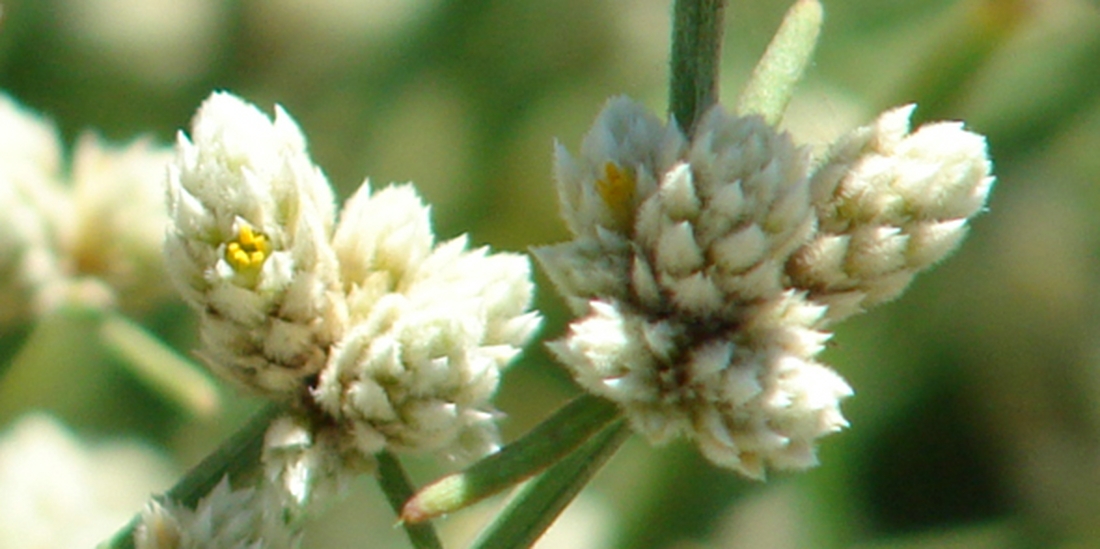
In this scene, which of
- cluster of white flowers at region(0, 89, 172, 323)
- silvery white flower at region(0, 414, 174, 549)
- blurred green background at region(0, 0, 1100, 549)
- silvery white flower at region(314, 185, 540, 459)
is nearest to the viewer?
silvery white flower at region(314, 185, 540, 459)

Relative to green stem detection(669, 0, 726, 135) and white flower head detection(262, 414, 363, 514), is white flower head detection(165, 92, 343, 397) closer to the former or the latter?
white flower head detection(262, 414, 363, 514)

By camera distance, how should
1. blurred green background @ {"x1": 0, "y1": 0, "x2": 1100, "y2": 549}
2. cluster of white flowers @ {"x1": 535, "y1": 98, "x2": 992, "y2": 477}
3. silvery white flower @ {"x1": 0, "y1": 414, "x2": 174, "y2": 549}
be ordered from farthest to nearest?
blurred green background @ {"x1": 0, "y1": 0, "x2": 1100, "y2": 549} < silvery white flower @ {"x1": 0, "y1": 414, "x2": 174, "y2": 549} < cluster of white flowers @ {"x1": 535, "y1": 98, "x2": 992, "y2": 477}

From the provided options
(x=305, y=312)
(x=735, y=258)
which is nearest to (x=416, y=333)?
(x=305, y=312)

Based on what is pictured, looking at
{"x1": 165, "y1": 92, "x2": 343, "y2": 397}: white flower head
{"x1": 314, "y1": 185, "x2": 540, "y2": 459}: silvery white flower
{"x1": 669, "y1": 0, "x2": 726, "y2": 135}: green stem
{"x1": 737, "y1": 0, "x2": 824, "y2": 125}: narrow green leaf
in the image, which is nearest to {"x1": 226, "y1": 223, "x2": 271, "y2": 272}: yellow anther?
{"x1": 165, "y1": 92, "x2": 343, "y2": 397}: white flower head

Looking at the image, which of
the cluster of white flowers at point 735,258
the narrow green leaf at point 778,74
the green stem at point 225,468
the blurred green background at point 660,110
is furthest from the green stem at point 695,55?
the blurred green background at point 660,110

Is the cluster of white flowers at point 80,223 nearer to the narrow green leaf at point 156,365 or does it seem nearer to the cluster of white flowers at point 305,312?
the narrow green leaf at point 156,365

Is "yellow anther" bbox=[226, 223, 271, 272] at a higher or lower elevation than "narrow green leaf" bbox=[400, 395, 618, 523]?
higher

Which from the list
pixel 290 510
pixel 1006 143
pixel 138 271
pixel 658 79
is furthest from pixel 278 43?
pixel 290 510
